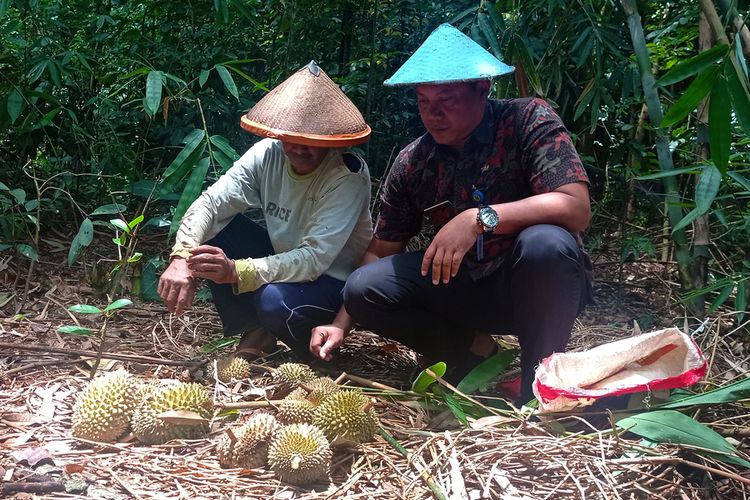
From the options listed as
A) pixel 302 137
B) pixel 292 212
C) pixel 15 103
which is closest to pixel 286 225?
pixel 292 212

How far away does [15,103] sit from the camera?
3670 mm

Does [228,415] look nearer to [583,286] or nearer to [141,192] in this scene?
[583,286]

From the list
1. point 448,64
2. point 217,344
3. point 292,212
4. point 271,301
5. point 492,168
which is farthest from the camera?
point 217,344

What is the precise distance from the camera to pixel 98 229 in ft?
13.8

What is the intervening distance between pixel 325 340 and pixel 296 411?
57 centimetres

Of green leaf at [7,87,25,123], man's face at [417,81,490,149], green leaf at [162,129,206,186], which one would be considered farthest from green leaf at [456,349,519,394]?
green leaf at [7,87,25,123]

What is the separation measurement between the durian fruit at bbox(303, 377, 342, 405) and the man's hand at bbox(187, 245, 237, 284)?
561mm

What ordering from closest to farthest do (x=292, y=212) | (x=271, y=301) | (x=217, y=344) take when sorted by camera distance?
(x=271, y=301) < (x=292, y=212) < (x=217, y=344)

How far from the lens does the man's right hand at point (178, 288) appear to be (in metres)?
2.52

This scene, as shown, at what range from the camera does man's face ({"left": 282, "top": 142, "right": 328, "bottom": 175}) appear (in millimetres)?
2625

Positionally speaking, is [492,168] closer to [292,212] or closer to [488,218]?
[488,218]

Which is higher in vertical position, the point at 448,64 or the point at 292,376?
the point at 448,64

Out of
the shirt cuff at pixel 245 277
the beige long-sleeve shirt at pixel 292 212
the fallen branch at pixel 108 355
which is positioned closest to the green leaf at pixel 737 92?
the beige long-sleeve shirt at pixel 292 212

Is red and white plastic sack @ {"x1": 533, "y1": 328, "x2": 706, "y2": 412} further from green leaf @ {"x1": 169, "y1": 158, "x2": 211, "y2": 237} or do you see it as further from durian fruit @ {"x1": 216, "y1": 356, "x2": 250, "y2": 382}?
green leaf @ {"x1": 169, "y1": 158, "x2": 211, "y2": 237}
